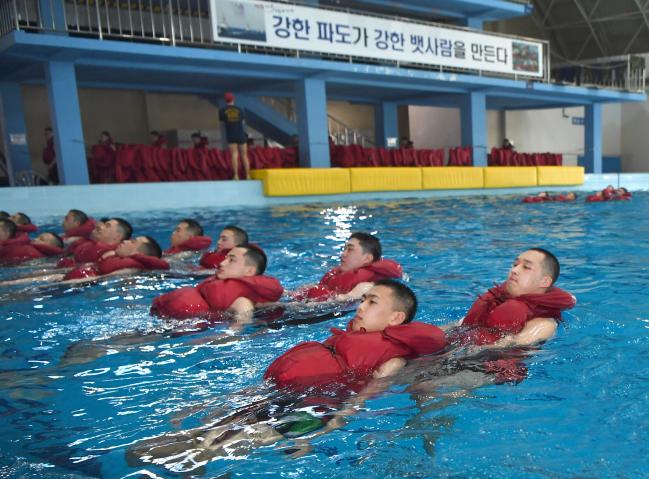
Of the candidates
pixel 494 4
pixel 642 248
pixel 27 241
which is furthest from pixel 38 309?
pixel 494 4

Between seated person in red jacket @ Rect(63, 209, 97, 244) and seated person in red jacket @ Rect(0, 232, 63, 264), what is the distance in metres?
0.46

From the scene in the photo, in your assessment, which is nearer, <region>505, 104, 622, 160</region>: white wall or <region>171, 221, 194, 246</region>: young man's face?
<region>171, 221, 194, 246</region>: young man's face

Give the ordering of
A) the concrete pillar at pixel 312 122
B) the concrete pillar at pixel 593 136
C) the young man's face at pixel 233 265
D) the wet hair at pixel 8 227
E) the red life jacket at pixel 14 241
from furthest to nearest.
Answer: the concrete pillar at pixel 593 136, the concrete pillar at pixel 312 122, the wet hair at pixel 8 227, the red life jacket at pixel 14 241, the young man's face at pixel 233 265

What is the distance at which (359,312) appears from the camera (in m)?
3.51

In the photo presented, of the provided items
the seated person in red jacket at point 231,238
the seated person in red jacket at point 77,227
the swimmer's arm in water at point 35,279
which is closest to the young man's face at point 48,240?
the seated person in red jacket at point 77,227

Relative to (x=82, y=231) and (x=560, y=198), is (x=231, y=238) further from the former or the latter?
(x=560, y=198)

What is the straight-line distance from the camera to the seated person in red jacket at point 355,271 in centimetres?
526

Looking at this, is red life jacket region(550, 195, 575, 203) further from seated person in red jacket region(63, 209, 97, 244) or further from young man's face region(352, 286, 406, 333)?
young man's face region(352, 286, 406, 333)

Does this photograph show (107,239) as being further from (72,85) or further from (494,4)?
(494,4)

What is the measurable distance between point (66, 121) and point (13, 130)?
375 cm

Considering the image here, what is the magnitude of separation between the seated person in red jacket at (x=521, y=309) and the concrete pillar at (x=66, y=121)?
12.4 metres

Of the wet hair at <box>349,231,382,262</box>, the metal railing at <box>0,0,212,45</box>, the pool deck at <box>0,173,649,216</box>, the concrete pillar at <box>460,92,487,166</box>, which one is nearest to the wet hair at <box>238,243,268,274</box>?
the wet hair at <box>349,231,382,262</box>

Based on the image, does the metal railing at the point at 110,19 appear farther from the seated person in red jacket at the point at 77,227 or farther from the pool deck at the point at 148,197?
the seated person in red jacket at the point at 77,227

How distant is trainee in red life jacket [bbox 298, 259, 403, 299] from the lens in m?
5.25
